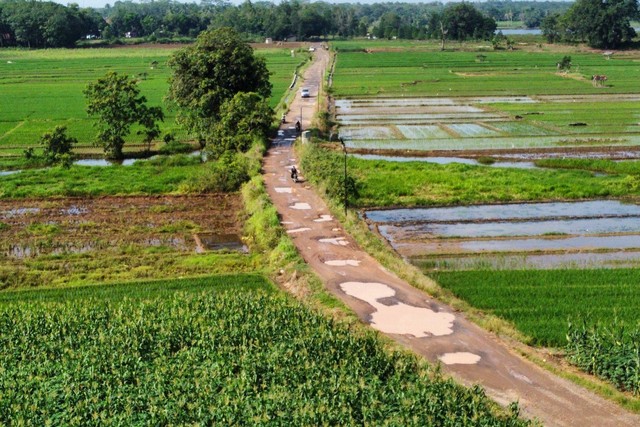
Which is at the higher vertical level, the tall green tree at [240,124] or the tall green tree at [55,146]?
the tall green tree at [240,124]

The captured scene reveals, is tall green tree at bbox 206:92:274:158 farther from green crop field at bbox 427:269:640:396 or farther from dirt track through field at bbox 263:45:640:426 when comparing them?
green crop field at bbox 427:269:640:396

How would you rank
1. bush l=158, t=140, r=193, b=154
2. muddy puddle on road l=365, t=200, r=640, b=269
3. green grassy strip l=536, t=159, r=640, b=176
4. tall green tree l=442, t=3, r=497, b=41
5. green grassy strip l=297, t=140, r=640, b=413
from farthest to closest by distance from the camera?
tall green tree l=442, t=3, r=497, b=41 → bush l=158, t=140, r=193, b=154 → green grassy strip l=536, t=159, r=640, b=176 → muddy puddle on road l=365, t=200, r=640, b=269 → green grassy strip l=297, t=140, r=640, b=413

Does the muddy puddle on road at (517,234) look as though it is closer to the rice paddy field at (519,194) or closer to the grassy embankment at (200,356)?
the rice paddy field at (519,194)

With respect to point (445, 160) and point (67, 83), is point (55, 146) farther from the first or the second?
point (67, 83)

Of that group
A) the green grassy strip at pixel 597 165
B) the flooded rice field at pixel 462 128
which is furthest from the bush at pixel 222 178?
the green grassy strip at pixel 597 165

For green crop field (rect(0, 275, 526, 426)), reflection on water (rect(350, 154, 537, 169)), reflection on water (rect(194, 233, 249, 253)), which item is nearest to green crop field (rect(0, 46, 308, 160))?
reflection on water (rect(350, 154, 537, 169))

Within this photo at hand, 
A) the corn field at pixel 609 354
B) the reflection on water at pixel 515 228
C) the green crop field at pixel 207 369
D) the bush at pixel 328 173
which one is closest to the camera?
the green crop field at pixel 207 369

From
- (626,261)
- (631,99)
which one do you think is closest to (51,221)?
(626,261)
